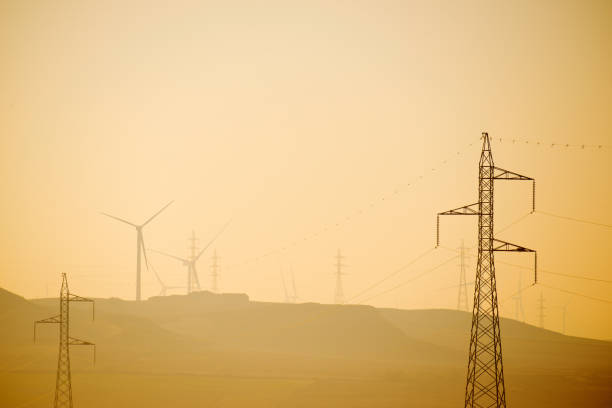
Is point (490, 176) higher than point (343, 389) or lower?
higher

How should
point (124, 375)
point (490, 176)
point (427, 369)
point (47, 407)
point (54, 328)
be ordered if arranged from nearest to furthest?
point (490, 176)
point (47, 407)
point (124, 375)
point (427, 369)
point (54, 328)

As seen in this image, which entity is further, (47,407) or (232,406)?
(232,406)

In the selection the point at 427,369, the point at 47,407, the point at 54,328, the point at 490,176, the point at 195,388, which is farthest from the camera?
the point at 54,328

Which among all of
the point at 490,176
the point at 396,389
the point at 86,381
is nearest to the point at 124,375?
the point at 86,381

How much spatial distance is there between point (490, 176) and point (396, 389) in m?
89.5

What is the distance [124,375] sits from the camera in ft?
494

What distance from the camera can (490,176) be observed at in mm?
60125

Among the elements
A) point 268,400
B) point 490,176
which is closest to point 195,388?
point 268,400

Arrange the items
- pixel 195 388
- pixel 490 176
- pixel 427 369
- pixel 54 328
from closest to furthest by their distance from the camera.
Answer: pixel 490 176 < pixel 195 388 < pixel 427 369 < pixel 54 328

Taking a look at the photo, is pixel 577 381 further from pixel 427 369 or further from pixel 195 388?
pixel 195 388

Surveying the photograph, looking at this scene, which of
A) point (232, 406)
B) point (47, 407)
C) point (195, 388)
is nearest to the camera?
point (47, 407)

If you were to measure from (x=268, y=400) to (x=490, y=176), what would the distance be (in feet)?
253

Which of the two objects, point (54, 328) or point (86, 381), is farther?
point (54, 328)

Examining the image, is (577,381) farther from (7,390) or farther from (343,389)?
Answer: (7,390)
